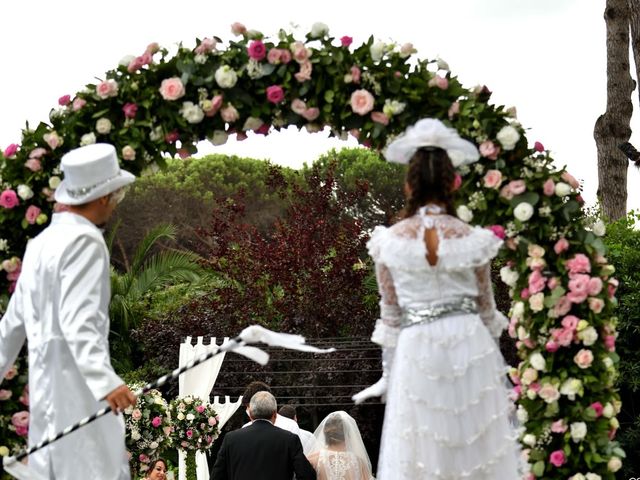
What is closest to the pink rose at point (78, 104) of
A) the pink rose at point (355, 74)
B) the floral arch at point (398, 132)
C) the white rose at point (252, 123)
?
the floral arch at point (398, 132)

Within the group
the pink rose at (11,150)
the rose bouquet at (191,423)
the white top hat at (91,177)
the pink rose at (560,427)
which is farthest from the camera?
the rose bouquet at (191,423)

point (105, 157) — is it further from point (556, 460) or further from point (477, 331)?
point (556, 460)

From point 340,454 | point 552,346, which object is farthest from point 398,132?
point 340,454

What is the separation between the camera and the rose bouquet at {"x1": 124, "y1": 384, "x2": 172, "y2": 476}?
1029 cm

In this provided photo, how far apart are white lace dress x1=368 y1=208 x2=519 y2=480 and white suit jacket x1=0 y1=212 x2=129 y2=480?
139cm

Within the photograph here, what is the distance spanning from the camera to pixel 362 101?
279 inches

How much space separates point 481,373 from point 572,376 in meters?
1.19

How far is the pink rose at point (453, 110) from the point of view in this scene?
709 cm

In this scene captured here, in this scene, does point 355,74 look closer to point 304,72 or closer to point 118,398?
point 304,72

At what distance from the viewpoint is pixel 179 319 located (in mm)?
19125

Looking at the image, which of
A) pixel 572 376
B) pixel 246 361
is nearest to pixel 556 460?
pixel 572 376

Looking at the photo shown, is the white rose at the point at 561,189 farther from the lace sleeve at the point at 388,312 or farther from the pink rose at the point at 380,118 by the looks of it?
the lace sleeve at the point at 388,312

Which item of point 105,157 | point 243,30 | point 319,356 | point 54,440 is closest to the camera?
point 54,440

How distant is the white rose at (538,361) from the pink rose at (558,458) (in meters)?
0.49
